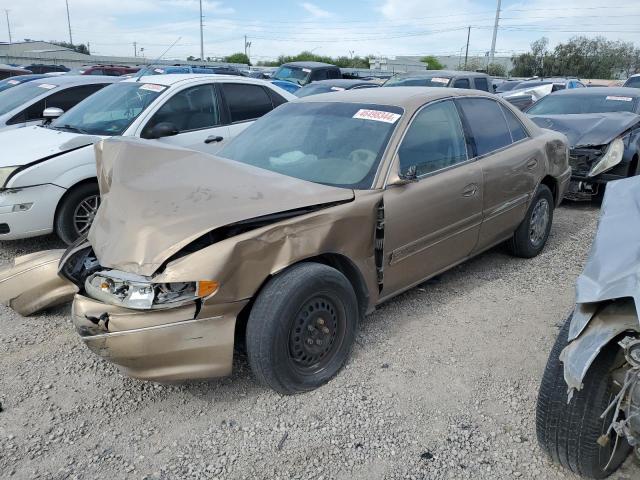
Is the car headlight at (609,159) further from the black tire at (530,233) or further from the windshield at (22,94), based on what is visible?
the windshield at (22,94)

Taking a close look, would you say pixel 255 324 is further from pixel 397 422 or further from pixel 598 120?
pixel 598 120

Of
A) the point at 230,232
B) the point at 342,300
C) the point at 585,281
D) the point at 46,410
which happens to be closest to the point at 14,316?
the point at 46,410

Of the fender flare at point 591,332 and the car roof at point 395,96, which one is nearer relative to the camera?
the fender flare at point 591,332

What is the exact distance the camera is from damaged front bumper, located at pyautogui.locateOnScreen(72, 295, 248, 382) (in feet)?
8.28

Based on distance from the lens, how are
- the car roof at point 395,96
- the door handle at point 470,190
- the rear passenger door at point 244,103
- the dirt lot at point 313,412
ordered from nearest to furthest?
the dirt lot at point 313,412
the car roof at point 395,96
the door handle at point 470,190
the rear passenger door at point 244,103

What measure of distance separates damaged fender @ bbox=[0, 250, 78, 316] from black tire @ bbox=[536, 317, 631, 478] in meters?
3.09

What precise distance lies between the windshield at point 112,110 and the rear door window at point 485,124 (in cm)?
326

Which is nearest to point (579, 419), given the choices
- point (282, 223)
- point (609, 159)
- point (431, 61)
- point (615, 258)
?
point (615, 258)

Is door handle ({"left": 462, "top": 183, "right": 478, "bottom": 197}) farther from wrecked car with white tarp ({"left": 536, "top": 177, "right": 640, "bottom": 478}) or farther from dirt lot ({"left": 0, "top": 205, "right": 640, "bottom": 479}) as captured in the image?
wrecked car with white tarp ({"left": 536, "top": 177, "right": 640, "bottom": 478})

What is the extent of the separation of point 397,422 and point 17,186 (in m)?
3.84

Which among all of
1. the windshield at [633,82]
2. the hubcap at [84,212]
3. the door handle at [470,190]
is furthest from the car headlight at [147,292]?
the windshield at [633,82]

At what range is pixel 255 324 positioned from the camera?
2.68 metres

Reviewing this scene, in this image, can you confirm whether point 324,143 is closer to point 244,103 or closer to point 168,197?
point 168,197

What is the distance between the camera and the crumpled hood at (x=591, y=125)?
677cm
